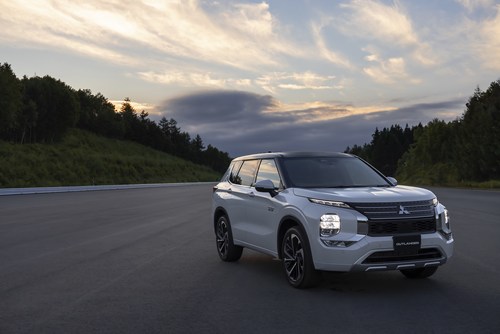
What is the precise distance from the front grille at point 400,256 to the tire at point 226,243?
10.6 ft

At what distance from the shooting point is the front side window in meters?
8.16

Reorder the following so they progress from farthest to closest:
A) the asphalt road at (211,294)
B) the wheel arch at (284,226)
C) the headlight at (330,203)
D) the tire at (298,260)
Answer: the wheel arch at (284,226)
the tire at (298,260)
the headlight at (330,203)
the asphalt road at (211,294)

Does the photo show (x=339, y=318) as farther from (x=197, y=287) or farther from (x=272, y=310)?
(x=197, y=287)

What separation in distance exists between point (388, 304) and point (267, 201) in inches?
95.4

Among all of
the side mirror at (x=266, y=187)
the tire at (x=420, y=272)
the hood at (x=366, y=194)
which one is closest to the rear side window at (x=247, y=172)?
the side mirror at (x=266, y=187)

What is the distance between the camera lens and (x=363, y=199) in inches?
265

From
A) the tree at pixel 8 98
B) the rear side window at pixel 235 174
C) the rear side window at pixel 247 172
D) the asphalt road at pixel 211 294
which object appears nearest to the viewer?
the asphalt road at pixel 211 294

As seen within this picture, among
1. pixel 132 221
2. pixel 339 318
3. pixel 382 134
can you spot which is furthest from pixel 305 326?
pixel 382 134

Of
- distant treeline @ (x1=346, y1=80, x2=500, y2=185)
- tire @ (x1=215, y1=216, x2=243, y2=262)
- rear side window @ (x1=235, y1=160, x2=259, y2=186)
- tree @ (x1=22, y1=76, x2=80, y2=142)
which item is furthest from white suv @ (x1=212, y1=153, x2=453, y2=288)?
tree @ (x1=22, y1=76, x2=80, y2=142)

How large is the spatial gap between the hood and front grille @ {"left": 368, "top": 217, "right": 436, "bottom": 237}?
0.86 ft

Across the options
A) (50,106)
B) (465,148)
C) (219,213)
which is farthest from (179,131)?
(219,213)

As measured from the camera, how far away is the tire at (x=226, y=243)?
31.1ft

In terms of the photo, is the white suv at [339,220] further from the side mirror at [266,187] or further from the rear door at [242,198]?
the rear door at [242,198]

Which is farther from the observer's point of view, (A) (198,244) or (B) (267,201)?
(A) (198,244)
